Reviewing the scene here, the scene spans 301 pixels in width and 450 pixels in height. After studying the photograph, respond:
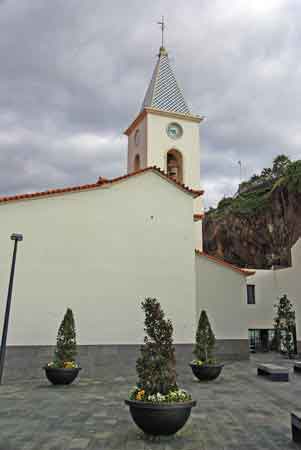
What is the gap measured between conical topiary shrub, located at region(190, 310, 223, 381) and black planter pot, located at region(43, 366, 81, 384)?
13.9 ft

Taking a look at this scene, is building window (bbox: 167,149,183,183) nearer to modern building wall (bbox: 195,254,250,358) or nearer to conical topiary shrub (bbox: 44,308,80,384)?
modern building wall (bbox: 195,254,250,358)

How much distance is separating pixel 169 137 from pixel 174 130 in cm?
77

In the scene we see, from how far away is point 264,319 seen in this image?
27203 mm

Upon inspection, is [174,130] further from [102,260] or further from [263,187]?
[263,187]

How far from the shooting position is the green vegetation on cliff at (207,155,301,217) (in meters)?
30.9

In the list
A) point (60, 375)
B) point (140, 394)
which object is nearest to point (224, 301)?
point (60, 375)

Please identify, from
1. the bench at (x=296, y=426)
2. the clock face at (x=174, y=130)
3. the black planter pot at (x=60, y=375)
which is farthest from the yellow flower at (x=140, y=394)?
the clock face at (x=174, y=130)

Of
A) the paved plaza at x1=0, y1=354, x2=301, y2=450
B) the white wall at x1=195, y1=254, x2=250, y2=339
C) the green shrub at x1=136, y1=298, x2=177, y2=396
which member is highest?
the white wall at x1=195, y1=254, x2=250, y2=339

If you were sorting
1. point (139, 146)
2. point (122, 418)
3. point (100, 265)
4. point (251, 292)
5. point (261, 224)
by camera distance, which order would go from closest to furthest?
point (122, 418), point (100, 265), point (139, 146), point (251, 292), point (261, 224)

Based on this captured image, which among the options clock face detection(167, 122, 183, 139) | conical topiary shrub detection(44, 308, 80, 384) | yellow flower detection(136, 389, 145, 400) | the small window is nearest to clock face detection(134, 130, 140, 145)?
clock face detection(167, 122, 183, 139)

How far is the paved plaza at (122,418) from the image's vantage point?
597 centimetres

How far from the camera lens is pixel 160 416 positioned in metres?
5.98

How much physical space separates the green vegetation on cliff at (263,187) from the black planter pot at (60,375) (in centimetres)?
2483

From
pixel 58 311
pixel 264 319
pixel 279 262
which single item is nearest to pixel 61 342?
pixel 58 311
